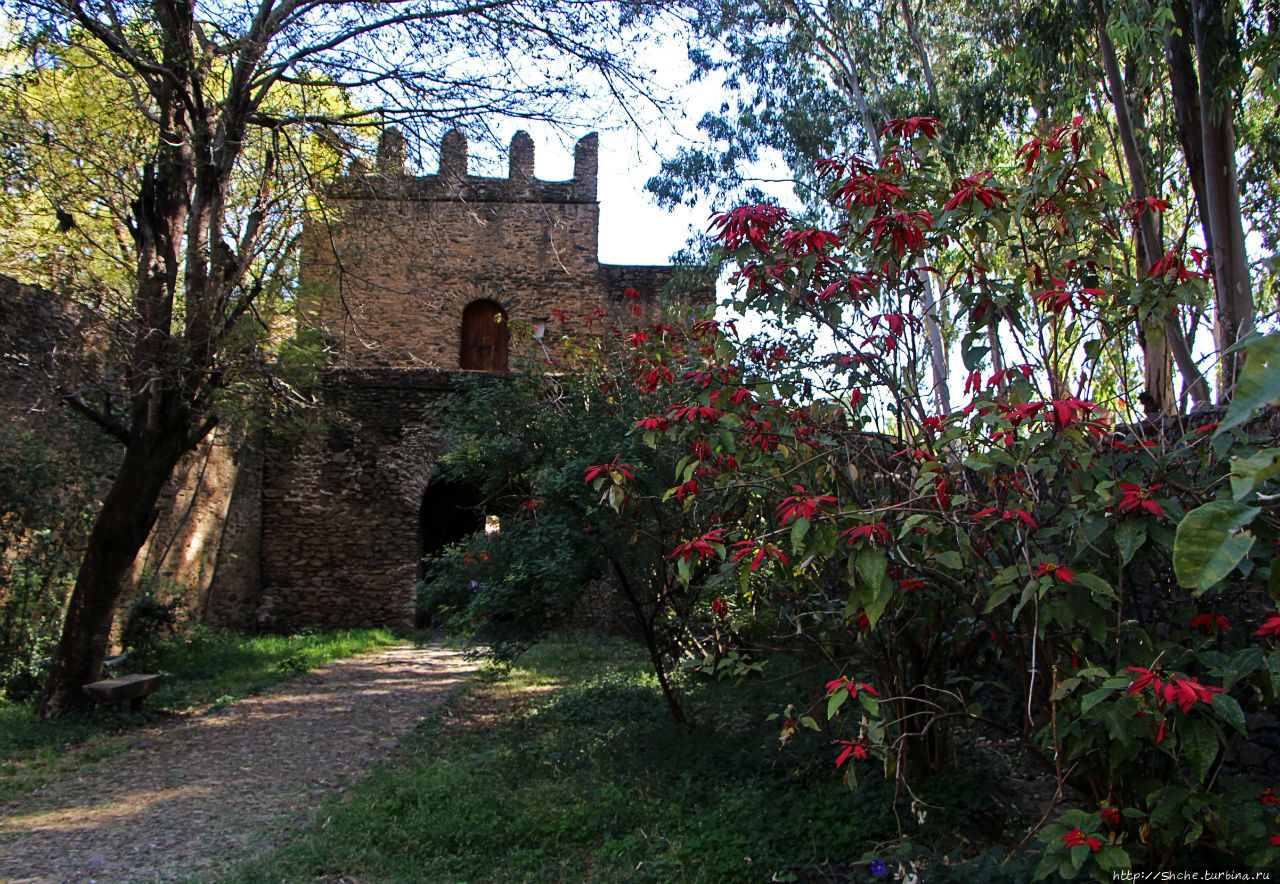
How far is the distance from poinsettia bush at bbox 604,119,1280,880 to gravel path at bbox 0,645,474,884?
2.41 meters

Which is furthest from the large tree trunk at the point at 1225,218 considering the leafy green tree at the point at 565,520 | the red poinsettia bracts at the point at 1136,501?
the red poinsettia bracts at the point at 1136,501

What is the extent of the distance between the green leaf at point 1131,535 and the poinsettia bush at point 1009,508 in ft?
0.04

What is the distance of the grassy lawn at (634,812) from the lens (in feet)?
11.0

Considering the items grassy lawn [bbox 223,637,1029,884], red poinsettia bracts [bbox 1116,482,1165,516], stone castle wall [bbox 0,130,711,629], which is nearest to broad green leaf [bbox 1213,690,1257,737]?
red poinsettia bracts [bbox 1116,482,1165,516]

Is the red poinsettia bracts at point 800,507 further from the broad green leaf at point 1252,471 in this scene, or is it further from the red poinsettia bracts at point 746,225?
the broad green leaf at point 1252,471

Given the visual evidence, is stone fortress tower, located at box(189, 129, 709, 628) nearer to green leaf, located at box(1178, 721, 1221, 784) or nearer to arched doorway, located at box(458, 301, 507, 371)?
arched doorway, located at box(458, 301, 507, 371)

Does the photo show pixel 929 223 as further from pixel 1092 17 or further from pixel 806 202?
pixel 806 202

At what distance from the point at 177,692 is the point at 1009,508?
23.5 ft

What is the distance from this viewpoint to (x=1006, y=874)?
2.67 meters

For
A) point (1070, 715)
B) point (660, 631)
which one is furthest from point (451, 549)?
point (1070, 715)

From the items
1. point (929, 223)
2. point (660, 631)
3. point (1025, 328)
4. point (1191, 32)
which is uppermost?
point (1191, 32)

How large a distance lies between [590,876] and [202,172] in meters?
5.79

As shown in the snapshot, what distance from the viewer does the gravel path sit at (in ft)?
11.9

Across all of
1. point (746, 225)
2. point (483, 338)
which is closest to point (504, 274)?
point (483, 338)
